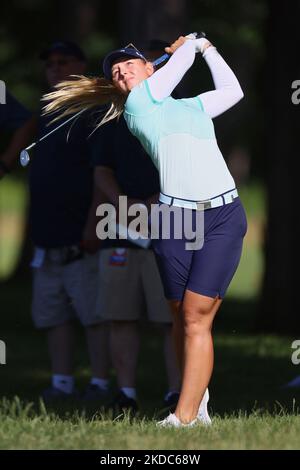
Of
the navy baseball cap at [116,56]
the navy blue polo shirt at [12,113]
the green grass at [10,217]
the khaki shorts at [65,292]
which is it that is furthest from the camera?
the green grass at [10,217]

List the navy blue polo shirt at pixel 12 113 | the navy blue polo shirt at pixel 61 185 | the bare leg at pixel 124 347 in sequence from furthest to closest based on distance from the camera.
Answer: the navy blue polo shirt at pixel 12 113 < the navy blue polo shirt at pixel 61 185 < the bare leg at pixel 124 347

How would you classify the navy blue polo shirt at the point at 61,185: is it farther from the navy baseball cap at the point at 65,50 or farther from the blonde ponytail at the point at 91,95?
the blonde ponytail at the point at 91,95

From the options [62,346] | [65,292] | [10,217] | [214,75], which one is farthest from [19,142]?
[10,217]

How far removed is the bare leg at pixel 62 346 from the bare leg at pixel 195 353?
9.21 feet

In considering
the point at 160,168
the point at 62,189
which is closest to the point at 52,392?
the point at 62,189

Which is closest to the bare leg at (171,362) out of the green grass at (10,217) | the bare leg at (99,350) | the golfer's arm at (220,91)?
the bare leg at (99,350)

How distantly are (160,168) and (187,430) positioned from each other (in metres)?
1.39

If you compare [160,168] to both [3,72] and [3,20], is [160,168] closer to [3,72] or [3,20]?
[3,20]

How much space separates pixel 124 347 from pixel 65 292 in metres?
1.05

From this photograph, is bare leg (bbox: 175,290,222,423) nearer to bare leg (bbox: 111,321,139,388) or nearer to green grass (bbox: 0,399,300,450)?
green grass (bbox: 0,399,300,450)

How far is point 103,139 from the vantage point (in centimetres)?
850

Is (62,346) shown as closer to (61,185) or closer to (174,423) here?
(61,185)

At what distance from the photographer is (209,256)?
6711 millimetres

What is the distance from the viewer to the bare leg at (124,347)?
846 cm
